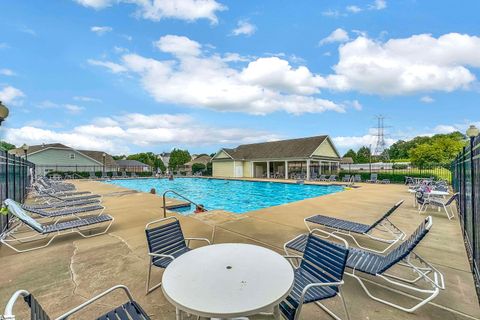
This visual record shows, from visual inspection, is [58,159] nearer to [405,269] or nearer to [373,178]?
[373,178]

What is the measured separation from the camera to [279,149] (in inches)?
1164

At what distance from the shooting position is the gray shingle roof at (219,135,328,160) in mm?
26364

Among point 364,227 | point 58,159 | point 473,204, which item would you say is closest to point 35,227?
point 364,227

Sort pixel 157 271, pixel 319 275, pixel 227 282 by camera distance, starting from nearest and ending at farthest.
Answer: pixel 227 282, pixel 319 275, pixel 157 271

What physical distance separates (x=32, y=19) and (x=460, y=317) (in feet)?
47.9

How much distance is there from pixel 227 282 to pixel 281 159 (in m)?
26.0

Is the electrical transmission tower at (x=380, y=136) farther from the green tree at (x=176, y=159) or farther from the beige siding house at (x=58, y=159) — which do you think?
the beige siding house at (x=58, y=159)

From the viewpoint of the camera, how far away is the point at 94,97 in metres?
21.3

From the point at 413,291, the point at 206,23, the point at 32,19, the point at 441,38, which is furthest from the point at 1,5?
the point at 441,38

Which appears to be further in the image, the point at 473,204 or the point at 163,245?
the point at 473,204

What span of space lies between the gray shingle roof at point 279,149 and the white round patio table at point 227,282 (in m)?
23.9

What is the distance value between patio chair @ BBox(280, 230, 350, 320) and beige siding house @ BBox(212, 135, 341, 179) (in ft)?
76.0

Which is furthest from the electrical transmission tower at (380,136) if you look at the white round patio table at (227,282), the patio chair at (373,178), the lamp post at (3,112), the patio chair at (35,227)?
the lamp post at (3,112)

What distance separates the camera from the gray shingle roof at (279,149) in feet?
86.5
